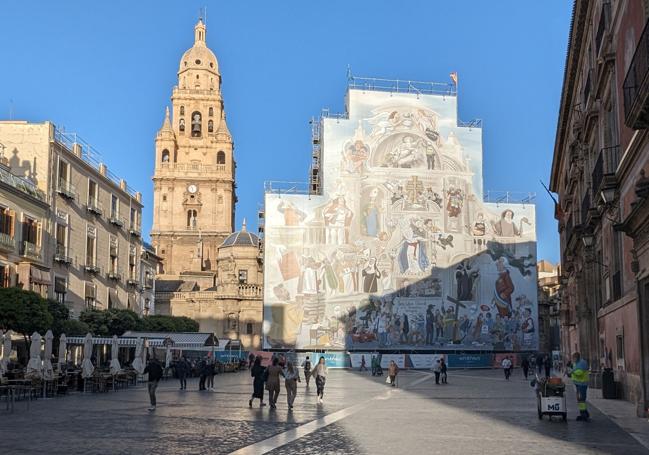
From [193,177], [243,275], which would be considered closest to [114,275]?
[243,275]

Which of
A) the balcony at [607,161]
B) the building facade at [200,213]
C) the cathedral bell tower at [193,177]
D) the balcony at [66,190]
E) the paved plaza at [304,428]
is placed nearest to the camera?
the paved plaza at [304,428]

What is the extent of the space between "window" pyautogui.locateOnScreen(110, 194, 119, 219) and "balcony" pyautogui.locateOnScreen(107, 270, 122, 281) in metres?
3.40

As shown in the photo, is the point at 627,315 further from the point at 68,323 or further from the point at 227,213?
the point at 227,213

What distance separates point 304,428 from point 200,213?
260 ft

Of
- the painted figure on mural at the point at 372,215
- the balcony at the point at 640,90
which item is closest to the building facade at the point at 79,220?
the painted figure on mural at the point at 372,215

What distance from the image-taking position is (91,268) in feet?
143

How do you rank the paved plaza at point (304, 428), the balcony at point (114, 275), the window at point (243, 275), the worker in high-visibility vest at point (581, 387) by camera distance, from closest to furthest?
the paved plaza at point (304, 428) < the worker in high-visibility vest at point (581, 387) < the balcony at point (114, 275) < the window at point (243, 275)

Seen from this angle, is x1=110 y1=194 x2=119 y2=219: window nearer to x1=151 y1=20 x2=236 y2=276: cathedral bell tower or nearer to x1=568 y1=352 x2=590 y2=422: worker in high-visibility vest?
x1=568 y1=352 x2=590 y2=422: worker in high-visibility vest

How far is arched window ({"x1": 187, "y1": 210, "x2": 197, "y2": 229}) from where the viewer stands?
92.8 m

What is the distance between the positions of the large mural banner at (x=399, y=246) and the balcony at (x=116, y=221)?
1188 centimetres

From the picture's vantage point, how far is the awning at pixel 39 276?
35844 millimetres

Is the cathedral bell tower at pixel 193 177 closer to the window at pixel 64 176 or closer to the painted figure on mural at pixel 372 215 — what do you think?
the painted figure on mural at pixel 372 215

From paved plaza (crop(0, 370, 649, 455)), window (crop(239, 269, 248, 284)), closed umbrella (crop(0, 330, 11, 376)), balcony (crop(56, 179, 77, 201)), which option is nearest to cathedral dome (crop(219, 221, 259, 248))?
window (crop(239, 269, 248, 284))

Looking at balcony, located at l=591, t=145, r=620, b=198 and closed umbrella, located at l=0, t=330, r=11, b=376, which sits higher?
balcony, located at l=591, t=145, r=620, b=198
